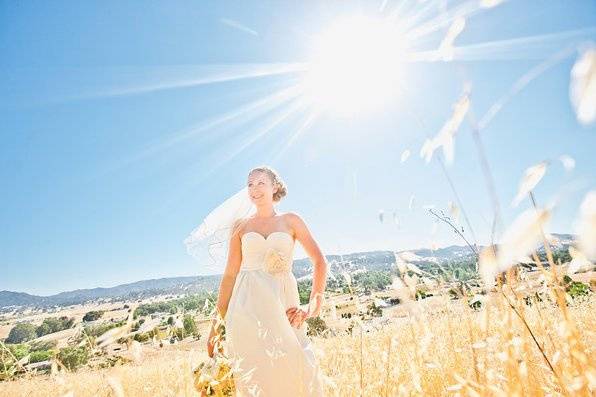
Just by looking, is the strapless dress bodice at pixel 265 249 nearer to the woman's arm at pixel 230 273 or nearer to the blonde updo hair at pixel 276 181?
the woman's arm at pixel 230 273

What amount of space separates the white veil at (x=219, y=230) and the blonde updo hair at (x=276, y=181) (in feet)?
3.89

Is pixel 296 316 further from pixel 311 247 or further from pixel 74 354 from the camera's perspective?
pixel 74 354

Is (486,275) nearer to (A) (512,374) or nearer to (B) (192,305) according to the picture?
(A) (512,374)

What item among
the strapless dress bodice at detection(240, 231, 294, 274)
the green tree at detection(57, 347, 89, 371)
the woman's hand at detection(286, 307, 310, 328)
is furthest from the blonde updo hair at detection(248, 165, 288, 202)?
the green tree at detection(57, 347, 89, 371)

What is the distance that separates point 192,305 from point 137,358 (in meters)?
1.24

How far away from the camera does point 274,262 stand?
3801 millimetres

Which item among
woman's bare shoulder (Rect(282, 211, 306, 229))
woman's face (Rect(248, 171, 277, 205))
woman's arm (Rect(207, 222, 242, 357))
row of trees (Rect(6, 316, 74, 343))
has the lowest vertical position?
row of trees (Rect(6, 316, 74, 343))

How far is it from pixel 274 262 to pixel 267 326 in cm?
59

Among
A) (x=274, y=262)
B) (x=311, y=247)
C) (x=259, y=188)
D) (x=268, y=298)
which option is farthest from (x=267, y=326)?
(x=259, y=188)

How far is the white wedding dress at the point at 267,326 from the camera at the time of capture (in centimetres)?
327

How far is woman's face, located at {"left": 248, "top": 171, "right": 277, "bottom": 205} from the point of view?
13.6ft

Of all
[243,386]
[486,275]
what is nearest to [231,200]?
[243,386]

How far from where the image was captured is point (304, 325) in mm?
3607

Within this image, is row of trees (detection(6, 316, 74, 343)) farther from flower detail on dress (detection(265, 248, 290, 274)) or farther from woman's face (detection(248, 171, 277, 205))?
woman's face (detection(248, 171, 277, 205))
